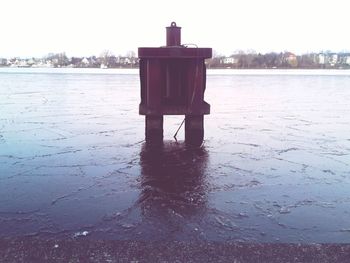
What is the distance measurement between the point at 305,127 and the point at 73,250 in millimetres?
8487

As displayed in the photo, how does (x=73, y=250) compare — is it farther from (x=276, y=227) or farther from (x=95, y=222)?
(x=276, y=227)

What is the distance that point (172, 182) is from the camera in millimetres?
5648

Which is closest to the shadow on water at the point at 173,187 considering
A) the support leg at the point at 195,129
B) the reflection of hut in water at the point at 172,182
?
the reflection of hut in water at the point at 172,182

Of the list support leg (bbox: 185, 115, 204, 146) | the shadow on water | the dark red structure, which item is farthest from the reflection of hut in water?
the dark red structure

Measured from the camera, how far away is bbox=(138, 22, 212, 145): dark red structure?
7844 millimetres

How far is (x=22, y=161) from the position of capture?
6.71 meters

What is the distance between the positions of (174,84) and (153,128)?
0.96m

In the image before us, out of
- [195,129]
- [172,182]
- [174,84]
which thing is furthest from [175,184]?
[174,84]

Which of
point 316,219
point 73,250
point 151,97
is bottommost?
point 316,219

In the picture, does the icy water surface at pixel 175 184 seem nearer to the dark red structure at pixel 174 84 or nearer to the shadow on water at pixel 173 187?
the shadow on water at pixel 173 187

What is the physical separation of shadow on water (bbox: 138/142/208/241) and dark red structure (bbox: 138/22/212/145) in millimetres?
500

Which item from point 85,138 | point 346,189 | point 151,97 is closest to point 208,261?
point 346,189

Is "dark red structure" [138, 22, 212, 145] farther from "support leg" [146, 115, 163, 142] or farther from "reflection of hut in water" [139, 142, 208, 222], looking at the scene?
"reflection of hut in water" [139, 142, 208, 222]

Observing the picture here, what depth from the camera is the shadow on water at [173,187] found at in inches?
171
